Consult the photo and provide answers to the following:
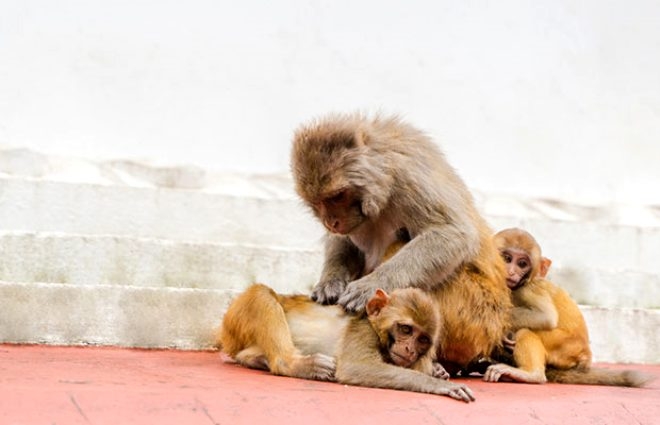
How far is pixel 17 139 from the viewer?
8.09 metres

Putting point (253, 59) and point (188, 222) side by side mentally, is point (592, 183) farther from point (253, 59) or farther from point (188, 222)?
point (188, 222)

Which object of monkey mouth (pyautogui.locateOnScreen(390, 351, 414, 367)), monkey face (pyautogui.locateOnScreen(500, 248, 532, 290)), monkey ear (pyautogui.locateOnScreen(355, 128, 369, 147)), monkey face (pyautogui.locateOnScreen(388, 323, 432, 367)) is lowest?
monkey mouth (pyautogui.locateOnScreen(390, 351, 414, 367))

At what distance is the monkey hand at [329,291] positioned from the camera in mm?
6301

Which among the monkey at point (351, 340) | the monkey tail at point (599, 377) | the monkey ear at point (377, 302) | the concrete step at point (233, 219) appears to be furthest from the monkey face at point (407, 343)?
the concrete step at point (233, 219)

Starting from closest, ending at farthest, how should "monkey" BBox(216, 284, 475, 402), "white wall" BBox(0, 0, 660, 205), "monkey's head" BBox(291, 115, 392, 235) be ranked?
"monkey" BBox(216, 284, 475, 402) → "monkey's head" BBox(291, 115, 392, 235) → "white wall" BBox(0, 0, 660, 205)

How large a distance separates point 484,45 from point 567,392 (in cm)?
466

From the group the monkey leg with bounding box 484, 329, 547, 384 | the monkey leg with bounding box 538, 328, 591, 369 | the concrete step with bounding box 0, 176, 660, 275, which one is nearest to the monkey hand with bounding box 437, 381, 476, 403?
the monkey leg with bounding box 484, 329, 547, 384

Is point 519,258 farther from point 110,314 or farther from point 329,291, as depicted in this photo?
point 110,314

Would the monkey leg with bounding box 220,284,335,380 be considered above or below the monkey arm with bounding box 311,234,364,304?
below

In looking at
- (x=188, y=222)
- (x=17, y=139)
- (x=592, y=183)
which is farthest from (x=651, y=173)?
(x=17, y=139)

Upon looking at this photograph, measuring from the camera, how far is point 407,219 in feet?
20.3

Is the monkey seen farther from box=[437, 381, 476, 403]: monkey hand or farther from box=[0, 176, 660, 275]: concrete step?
box=[0, 176, 660, 275]: concrete step

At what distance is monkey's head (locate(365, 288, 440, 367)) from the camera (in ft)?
18.4

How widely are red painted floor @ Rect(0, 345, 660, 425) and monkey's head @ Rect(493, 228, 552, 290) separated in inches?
24.5
